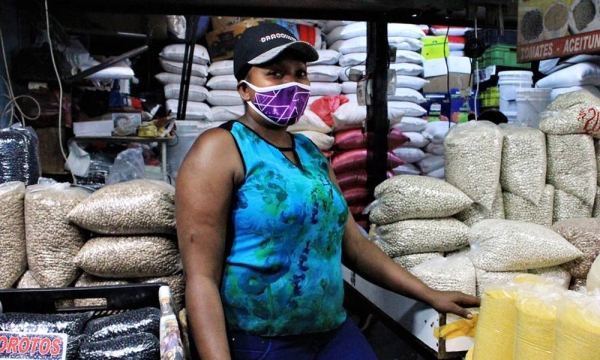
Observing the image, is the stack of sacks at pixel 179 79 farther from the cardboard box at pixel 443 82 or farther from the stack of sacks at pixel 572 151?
the stack of sacks at pixel 572 151

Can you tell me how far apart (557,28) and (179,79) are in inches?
123

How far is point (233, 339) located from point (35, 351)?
1.43 feet

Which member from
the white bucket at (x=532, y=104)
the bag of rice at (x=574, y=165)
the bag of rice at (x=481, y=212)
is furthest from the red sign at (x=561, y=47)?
the bag of rice at (x=481, y=212)

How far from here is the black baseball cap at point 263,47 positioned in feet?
4.30

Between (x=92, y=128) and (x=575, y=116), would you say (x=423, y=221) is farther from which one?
(x=92, y=128)

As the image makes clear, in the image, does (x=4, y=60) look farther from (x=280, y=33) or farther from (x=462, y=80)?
(x=462, y=80)

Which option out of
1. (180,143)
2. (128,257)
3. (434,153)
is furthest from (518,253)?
(434,153)

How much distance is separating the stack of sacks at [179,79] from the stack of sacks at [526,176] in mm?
2995

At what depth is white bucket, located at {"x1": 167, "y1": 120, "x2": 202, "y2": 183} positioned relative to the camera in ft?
12.9

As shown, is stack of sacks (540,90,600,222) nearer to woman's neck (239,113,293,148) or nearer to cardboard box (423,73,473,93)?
woman's neck (239,113,293,148)

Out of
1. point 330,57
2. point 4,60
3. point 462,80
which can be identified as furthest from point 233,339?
point 462,80

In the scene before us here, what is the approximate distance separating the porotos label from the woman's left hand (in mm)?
984

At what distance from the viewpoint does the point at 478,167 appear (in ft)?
6.02

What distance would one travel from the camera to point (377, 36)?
8.16 ft
